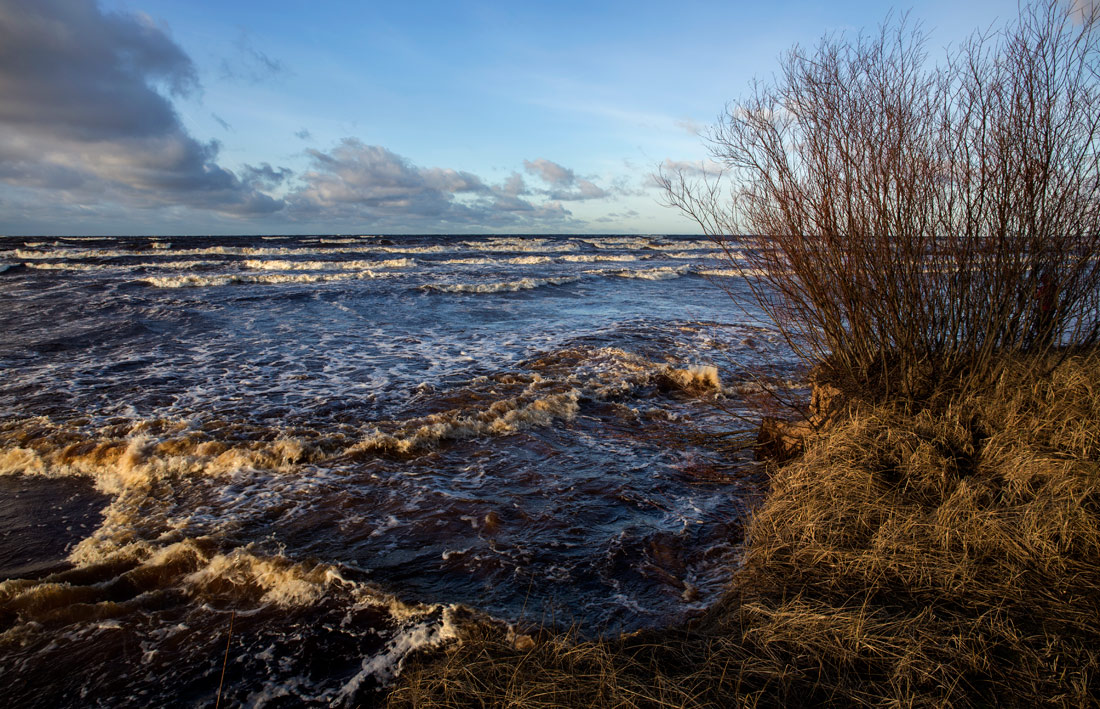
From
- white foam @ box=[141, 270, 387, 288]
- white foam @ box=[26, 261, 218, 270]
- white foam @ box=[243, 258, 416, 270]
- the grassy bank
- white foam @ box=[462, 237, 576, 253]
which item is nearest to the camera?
the grassy bank

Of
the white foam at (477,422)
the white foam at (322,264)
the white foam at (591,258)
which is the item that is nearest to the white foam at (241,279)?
the white foam at (322,264)

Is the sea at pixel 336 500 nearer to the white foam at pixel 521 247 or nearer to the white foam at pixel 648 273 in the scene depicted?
the white foam at pixel 648 273

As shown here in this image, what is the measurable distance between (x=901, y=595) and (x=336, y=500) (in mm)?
4672

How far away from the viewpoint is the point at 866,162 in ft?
15.9

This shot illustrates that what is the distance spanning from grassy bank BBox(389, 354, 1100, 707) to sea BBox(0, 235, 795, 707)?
627mm

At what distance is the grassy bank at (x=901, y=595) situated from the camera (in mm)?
2482

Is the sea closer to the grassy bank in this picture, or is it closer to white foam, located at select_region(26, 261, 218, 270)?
the grassy bank

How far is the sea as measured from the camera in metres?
3.41

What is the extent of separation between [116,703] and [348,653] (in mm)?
1204

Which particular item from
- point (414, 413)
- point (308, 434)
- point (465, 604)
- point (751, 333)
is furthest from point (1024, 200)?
point (751, 333)

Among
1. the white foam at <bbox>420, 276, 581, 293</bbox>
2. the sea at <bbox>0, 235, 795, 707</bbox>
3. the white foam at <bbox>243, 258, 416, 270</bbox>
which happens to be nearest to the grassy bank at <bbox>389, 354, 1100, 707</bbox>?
the sea at <bbox>0, 235, 795, 707</bbox>

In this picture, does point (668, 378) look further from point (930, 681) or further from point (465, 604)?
point (930, 681)

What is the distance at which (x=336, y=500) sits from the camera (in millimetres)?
5355

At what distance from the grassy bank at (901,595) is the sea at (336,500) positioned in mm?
627
